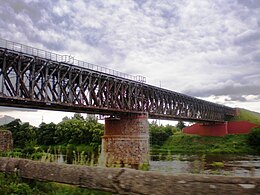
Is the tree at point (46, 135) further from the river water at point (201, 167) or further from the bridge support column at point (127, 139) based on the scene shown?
the river water at point (201, 167)

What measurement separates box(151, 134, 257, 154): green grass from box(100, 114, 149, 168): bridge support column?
908 inches

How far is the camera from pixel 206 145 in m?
98.1

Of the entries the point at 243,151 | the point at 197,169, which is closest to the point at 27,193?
the point at 197,169

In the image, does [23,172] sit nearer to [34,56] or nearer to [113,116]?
[34,56]

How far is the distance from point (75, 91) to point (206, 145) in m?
55.7

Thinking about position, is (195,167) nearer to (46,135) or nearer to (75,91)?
(75,91)

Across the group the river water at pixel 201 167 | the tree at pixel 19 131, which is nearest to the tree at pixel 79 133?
the tree at pixel 19 131

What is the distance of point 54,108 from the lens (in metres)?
51.8

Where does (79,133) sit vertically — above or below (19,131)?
below

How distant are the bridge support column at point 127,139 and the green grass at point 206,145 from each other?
75.7 feet

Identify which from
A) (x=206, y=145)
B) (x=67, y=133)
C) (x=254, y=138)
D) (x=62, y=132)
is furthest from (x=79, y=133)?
(x=254, y=138)

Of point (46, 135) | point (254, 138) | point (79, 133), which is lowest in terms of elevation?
point (254, 138)

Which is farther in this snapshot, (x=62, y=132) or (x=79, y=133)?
(x=62, y=132)

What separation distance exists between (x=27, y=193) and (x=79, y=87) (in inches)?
1903
